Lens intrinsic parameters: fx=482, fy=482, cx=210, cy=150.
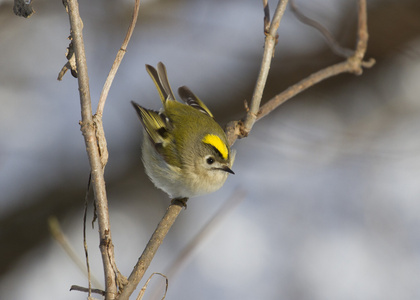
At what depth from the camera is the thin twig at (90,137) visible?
111 centimetres

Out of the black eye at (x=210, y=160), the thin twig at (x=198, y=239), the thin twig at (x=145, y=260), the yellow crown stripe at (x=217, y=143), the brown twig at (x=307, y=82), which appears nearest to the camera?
the thin twig at (x=145, y=260)

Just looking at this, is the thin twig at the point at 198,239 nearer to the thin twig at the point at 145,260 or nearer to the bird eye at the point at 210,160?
the thin twig at the point at 145,260

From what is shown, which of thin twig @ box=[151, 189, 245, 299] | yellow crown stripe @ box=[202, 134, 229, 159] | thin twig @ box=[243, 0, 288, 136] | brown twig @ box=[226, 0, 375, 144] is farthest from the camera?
yellow crown stripe @ box=[202, 134, 229, 159]

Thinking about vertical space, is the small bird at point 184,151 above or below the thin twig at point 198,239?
above

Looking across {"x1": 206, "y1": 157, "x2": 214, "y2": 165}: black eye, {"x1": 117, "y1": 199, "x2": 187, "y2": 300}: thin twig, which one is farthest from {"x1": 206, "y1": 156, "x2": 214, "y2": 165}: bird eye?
{"x1": 117, "y1": 199, "x2": 187, "y2": 300}: thin twig

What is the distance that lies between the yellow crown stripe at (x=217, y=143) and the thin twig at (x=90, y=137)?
1.06 metres

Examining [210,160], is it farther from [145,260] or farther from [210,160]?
[145,260]

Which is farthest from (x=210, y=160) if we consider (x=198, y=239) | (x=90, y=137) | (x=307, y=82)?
(x=90, y=137)

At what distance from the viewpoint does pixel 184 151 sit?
2393 millimetres

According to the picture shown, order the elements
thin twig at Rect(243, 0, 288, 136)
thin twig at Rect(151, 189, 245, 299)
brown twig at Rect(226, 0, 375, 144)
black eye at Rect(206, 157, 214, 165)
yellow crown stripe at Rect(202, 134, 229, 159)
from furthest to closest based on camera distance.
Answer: black eye at Rect(206, 157, 214, 165) → yellow crown stripe at Rect(202, 134, 229, 159) → brown twig at Rect(226, 0, 375, 144) → thin twig at Rect(243, 0, 288, 136) → thin twig at Rect(151, 189, 245, 299)

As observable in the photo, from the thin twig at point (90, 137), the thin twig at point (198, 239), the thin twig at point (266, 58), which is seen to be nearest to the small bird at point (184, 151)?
the thin twig at point (266, 58)

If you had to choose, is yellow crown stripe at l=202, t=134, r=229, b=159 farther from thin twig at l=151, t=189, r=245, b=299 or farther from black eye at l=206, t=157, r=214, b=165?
thin twig at l=151, t=189, r=245, b=299

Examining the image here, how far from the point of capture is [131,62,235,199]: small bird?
226 cm

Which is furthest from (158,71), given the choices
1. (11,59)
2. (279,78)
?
(11,59)
